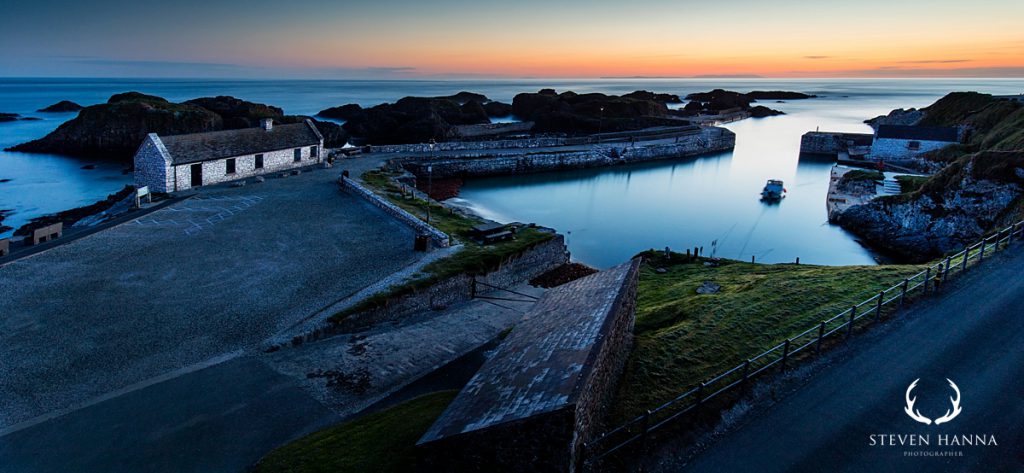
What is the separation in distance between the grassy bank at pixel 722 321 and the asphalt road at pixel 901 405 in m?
1.83

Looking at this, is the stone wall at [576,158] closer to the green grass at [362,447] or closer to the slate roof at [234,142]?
the slate roof at [234,142]

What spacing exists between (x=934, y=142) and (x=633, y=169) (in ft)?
111

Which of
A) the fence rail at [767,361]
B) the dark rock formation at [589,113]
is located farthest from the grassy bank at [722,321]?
the dark rock formation at [589,113]

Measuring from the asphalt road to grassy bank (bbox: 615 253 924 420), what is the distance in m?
1.83

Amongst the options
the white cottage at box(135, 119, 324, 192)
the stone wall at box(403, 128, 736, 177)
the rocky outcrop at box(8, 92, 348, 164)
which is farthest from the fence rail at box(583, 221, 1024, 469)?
the rocky outcrop at box(8, 92, 348, 164)

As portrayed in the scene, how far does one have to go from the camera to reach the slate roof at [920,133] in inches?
2586

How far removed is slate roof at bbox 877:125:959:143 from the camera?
6569 centimetres

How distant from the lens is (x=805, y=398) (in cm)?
1201

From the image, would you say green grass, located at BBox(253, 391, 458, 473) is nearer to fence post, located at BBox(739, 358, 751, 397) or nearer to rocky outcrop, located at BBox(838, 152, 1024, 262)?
fence post, located at BBox(739, 358, 751, 397)

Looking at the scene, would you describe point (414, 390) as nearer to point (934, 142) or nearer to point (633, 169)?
point (633, 169)

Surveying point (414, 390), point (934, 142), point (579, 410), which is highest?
point (934, 142)

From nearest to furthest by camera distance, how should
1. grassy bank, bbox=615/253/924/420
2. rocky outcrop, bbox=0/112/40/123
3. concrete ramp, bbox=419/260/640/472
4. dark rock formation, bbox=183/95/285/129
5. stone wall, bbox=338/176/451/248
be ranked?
concrete ramp, bbox=419/260/640/472 → grassy bank, bbox=615/253/924/420 → stone wall, bbox=338/176/451/248 → dark rock formation, bbox=183/95/285/129 → rocky outcrop, bbox=0/112/40/123

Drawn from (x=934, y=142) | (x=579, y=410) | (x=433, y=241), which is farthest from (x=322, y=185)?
(x=934, y=142)

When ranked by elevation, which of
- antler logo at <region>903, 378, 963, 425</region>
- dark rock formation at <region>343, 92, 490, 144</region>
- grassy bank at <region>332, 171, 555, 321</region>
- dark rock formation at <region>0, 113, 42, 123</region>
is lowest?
grassy bank at <region>332, 171, 555, 321</region>
